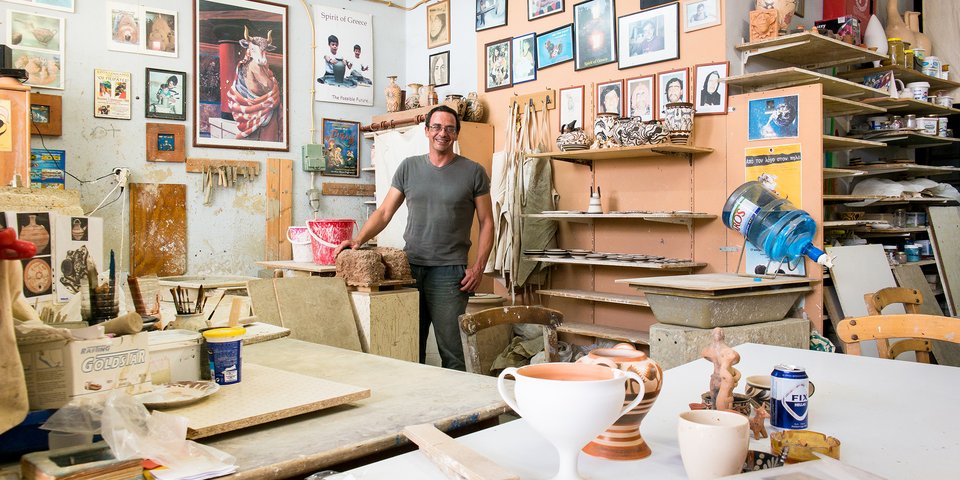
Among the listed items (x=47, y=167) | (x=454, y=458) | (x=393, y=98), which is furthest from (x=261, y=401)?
(x=393, y=98)

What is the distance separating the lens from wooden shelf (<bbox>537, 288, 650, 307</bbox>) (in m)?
4.27

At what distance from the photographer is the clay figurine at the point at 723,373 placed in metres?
1.26

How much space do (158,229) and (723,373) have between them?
471 centimetres

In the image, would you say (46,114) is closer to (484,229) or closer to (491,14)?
(484,229)

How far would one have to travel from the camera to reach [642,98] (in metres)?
4.51

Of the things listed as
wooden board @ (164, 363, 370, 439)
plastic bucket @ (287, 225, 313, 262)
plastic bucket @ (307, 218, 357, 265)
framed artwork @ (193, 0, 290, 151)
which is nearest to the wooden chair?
wooden board @ (164, 363, 370, 439)

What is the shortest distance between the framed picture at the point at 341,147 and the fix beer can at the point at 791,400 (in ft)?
16.2

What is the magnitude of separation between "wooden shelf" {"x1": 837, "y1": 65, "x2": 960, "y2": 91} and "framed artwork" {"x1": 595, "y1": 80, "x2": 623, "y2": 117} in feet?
4.87

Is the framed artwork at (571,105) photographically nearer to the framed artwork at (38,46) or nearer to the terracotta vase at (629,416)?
the framed artwork at (38,46)

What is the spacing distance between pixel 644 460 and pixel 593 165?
151 inches

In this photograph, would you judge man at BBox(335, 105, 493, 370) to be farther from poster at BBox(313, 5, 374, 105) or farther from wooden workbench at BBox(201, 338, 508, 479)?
poster at BBox(313, 5, 374, 105)

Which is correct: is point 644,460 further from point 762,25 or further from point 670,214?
point 762,25

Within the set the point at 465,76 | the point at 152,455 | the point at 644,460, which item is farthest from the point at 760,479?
the point at 465,76

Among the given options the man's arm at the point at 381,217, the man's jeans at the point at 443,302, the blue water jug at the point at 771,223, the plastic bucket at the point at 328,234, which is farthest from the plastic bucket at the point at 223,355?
the blue water jug at the point at 771,223
